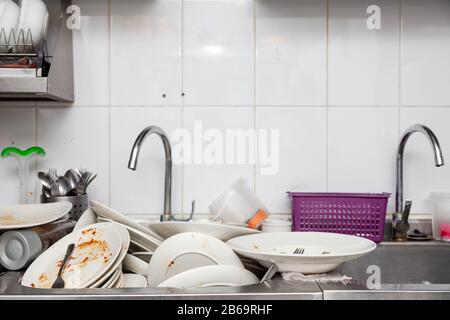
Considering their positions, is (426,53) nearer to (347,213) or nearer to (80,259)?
(347,213)

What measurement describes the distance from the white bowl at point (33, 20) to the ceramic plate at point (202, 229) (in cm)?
66

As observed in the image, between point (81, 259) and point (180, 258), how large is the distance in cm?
24

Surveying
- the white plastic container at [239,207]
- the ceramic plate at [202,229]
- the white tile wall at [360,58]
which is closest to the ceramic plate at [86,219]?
the ceramic plate at [202,229]

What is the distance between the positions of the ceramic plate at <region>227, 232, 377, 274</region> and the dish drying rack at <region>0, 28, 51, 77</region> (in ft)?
2.40

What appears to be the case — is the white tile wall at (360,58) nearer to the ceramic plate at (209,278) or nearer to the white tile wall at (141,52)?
the white tile wall at (141,52)

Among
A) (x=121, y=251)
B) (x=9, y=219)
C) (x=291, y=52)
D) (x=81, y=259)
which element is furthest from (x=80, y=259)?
(x=291, y=52)

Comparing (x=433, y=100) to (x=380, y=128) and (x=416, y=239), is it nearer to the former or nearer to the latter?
(x=380, y=128)

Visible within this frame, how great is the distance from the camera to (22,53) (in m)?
1.43

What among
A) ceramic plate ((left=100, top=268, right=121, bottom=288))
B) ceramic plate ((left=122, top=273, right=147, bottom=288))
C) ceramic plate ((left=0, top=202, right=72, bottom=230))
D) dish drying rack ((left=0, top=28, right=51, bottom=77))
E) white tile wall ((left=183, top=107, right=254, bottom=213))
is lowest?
ceramic plate ((left=122, top=273, right=147, bottom=288))

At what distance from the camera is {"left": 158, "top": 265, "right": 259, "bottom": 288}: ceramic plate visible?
3.34 feet

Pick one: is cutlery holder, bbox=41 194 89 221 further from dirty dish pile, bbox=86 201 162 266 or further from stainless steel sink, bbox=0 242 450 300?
stainless steel sink, bbox=0 242 450 300

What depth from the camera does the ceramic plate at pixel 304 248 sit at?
3.52 ft

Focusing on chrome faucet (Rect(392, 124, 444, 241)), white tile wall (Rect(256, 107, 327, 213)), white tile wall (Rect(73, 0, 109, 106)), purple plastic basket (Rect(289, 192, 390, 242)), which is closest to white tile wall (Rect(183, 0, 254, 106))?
white tile wall (Rect(256, 107, 327, 213))
